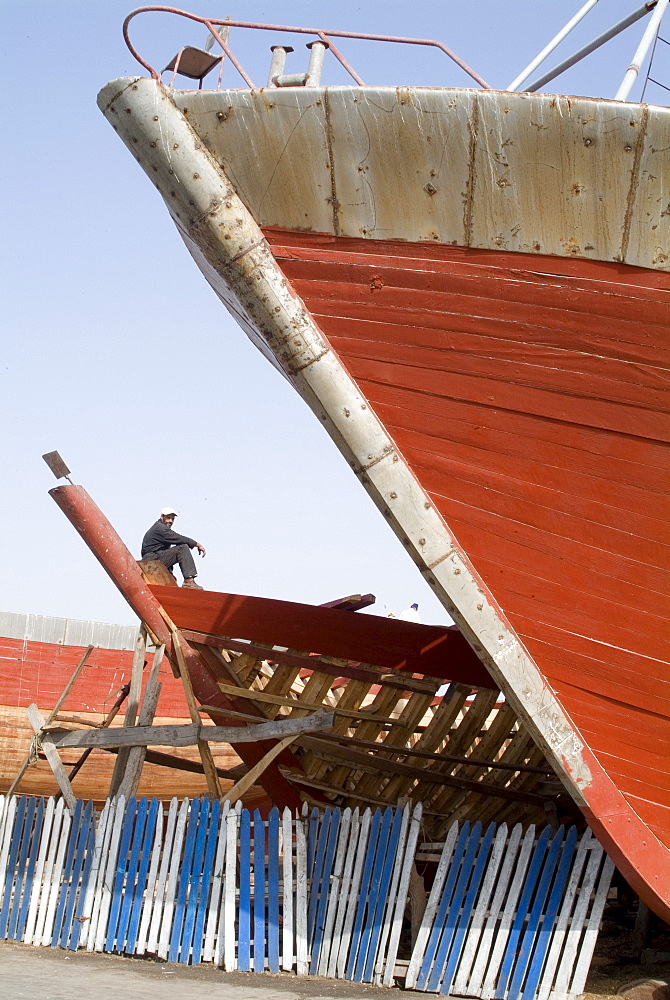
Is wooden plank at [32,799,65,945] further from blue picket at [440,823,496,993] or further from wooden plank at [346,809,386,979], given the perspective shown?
blue picket at [440,823,496,993]

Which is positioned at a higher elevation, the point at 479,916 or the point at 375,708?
the point at 375,708

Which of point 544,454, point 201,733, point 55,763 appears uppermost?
point 544,454

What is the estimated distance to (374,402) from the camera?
5828 mm

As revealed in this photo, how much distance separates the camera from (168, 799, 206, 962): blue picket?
24.2ft

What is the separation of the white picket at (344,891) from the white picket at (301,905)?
18cm

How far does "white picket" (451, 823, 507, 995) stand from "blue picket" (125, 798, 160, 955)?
2495 millimetres

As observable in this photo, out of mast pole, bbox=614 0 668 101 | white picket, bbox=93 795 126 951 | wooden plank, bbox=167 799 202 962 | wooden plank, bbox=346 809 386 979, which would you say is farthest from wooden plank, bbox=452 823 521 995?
mast pole, bbox=614 0 668 101

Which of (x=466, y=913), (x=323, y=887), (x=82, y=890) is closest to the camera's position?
(x=466, y=913)

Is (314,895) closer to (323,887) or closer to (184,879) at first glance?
(323,887)

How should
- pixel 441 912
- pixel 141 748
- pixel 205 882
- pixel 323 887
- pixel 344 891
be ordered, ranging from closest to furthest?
pixel 441 912 → pixel 344 891 → pixel 323 887 → pixel 205 882 → pixel 141 748

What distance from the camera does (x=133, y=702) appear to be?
8.76 m

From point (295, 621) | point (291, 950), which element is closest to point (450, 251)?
point (295, 621)

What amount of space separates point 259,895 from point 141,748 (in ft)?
5.54

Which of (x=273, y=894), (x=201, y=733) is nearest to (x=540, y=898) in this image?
(x=273, y=894)
